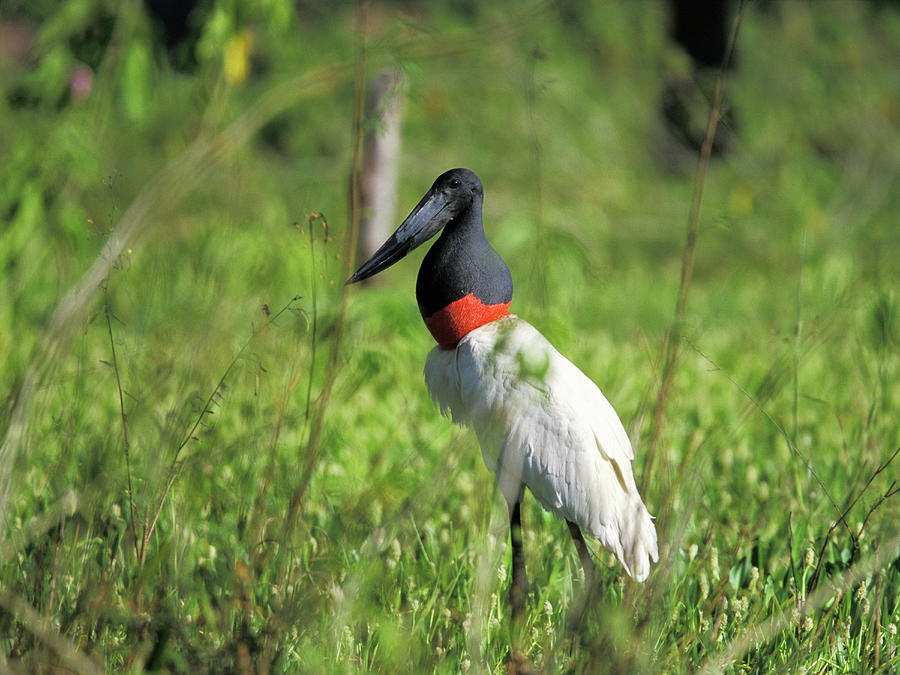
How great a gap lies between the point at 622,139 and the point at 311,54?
3344mm

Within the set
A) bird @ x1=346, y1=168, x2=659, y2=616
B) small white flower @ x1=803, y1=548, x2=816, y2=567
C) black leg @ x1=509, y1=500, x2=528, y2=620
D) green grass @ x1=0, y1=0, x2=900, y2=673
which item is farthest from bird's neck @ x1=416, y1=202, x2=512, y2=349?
small white flower @ x1=803, y1=548, x2=816, y2=567

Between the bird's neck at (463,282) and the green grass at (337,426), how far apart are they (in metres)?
0.13

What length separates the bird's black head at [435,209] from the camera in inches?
87.1

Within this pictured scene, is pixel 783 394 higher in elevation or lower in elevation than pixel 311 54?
lower

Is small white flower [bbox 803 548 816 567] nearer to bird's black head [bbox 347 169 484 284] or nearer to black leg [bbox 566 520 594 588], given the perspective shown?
black leg [bbox 566 520 594 588]

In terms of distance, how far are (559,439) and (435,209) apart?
598 millimetres

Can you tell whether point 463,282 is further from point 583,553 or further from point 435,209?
point 583,553

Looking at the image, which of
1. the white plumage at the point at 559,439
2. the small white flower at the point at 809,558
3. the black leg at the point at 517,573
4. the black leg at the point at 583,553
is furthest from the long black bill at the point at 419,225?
the small white flower at the point at 809,558

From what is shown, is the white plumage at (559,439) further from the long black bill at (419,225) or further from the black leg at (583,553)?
the long black bill at (419,225)

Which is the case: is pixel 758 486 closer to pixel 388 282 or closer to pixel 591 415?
pixel 591 415

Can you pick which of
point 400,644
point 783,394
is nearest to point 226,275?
point 400,644

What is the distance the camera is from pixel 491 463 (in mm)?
2264

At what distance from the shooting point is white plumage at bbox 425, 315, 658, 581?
6.95 ft

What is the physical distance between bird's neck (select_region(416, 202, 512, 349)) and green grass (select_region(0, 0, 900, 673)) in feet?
0.43
